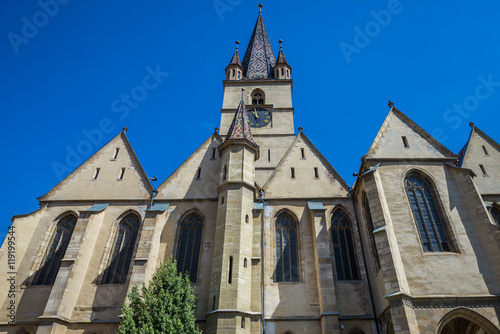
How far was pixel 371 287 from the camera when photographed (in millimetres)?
16547

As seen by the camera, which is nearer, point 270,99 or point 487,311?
point 487,311

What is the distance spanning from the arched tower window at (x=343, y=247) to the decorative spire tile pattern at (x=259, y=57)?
68.4ft

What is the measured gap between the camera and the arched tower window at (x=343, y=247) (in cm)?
1742

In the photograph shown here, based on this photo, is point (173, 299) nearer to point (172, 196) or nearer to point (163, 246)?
point (163, 246)

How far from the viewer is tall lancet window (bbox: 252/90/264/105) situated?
33094 mm

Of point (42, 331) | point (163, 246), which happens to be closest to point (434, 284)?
point (163, 246)

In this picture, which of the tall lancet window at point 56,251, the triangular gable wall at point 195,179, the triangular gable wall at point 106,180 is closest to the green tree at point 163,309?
the triangular gable wall at point 195,179

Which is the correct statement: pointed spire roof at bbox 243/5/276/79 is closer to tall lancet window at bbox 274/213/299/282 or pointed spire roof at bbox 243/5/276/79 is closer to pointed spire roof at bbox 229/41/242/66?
pointed spire roof at bbox 229/41/242/66

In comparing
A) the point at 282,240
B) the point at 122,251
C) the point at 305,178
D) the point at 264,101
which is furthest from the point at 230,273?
the point at 264,101

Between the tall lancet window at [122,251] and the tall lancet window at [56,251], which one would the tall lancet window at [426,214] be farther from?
the tall lancet window at [56,251]

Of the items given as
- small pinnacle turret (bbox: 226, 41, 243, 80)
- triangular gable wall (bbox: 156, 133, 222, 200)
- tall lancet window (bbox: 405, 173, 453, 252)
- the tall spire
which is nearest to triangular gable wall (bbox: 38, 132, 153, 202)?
triangular gable wall (bbox: 156, 133, 222, 200)

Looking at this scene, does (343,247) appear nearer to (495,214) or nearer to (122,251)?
(495,214)

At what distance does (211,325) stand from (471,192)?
43.0ft

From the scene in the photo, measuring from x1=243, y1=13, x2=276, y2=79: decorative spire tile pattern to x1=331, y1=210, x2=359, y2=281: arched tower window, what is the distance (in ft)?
68.4
